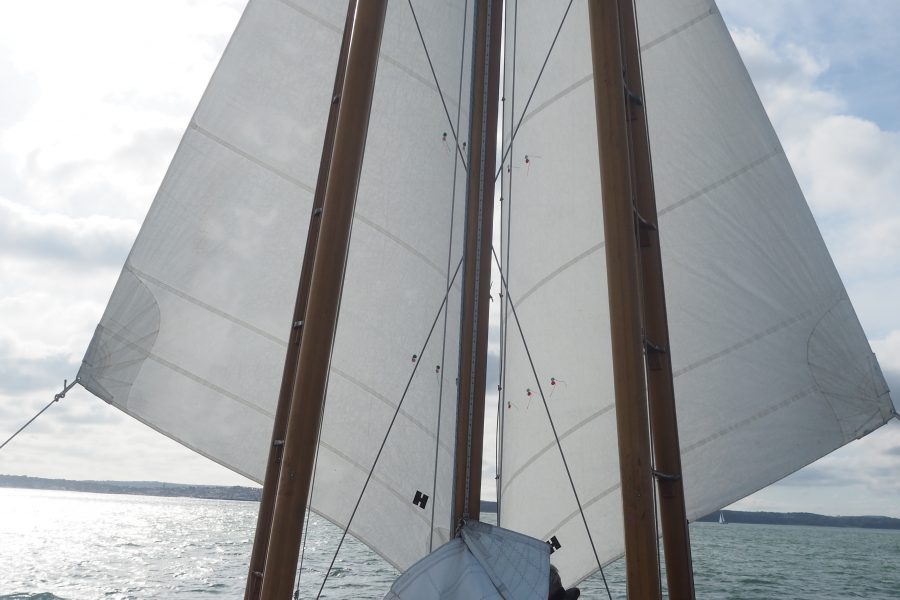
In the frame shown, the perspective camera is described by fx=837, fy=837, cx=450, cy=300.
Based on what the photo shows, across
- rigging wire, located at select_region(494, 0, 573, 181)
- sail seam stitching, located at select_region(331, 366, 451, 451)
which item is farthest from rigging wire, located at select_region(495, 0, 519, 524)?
sail seam stitching, located at select_region(331, 366, 451, 451)

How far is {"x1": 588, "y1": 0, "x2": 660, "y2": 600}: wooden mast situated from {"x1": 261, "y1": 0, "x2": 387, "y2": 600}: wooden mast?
4.83 feet

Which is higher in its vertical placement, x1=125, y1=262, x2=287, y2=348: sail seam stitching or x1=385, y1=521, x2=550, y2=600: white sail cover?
x1=125, y1=262, x2=287, y2=348: sail seam stitching

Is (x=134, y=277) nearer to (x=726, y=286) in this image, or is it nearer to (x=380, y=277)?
(x=380, y=277)

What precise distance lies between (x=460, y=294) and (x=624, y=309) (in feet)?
8.09

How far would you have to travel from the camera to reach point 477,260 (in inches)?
268

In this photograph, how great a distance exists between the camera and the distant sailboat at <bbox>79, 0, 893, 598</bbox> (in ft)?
22.0

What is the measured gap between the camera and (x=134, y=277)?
7160 mm

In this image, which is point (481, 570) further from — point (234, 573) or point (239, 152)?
point (234, 573)

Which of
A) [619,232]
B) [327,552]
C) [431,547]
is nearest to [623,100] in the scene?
[619,232]

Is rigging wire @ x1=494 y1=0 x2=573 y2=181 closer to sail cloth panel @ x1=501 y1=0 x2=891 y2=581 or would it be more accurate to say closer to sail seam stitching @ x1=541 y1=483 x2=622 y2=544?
sail cloth panel @ x1=501 y1=0 x2=891 y2=581

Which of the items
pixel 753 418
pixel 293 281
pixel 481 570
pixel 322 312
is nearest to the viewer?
pixel 322 312

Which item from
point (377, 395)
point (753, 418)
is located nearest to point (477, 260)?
point (377, 395)

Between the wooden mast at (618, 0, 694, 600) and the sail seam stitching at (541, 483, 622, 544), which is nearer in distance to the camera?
the wooden mast at (618, 0, 694, 600)

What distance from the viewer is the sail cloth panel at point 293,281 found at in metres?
7.01
